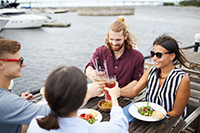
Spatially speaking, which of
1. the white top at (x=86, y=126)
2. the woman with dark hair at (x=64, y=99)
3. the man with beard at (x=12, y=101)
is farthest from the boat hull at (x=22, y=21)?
Result: the woman with dark hair at (x=64, y=99)

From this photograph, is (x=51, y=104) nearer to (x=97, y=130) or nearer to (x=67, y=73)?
(x=67, y=73)

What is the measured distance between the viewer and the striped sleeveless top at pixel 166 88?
7.31ft

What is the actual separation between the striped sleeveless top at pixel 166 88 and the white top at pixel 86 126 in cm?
122

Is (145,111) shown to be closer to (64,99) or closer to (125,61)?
(125,61)

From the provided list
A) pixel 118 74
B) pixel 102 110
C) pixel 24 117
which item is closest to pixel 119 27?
pixel 118 74

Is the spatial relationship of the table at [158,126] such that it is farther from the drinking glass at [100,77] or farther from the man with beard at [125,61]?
the man with beard at [125,61]

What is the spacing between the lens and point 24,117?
4.65 ft

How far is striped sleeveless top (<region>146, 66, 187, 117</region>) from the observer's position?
2229 millimetres

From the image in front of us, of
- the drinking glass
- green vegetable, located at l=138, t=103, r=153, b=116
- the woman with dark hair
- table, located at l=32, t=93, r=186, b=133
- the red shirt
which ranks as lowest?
table, located at l=32, t=93, r=186, b=133

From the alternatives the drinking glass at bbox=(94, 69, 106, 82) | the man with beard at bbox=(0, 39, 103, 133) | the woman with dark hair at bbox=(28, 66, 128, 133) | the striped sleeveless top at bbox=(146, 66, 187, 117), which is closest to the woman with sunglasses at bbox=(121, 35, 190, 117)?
the striped sleeveless top at bbox=(146, 66, 187, 117)

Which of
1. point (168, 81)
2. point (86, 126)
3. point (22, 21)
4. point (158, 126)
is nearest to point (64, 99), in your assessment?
point (86, 126)

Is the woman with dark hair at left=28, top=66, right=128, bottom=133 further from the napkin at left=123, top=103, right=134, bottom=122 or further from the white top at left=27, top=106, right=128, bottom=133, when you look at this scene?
the napkin at left=123, top=103, right=134, bottom=122

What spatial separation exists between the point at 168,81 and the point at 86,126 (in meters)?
1.58

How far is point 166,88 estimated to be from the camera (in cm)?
230
